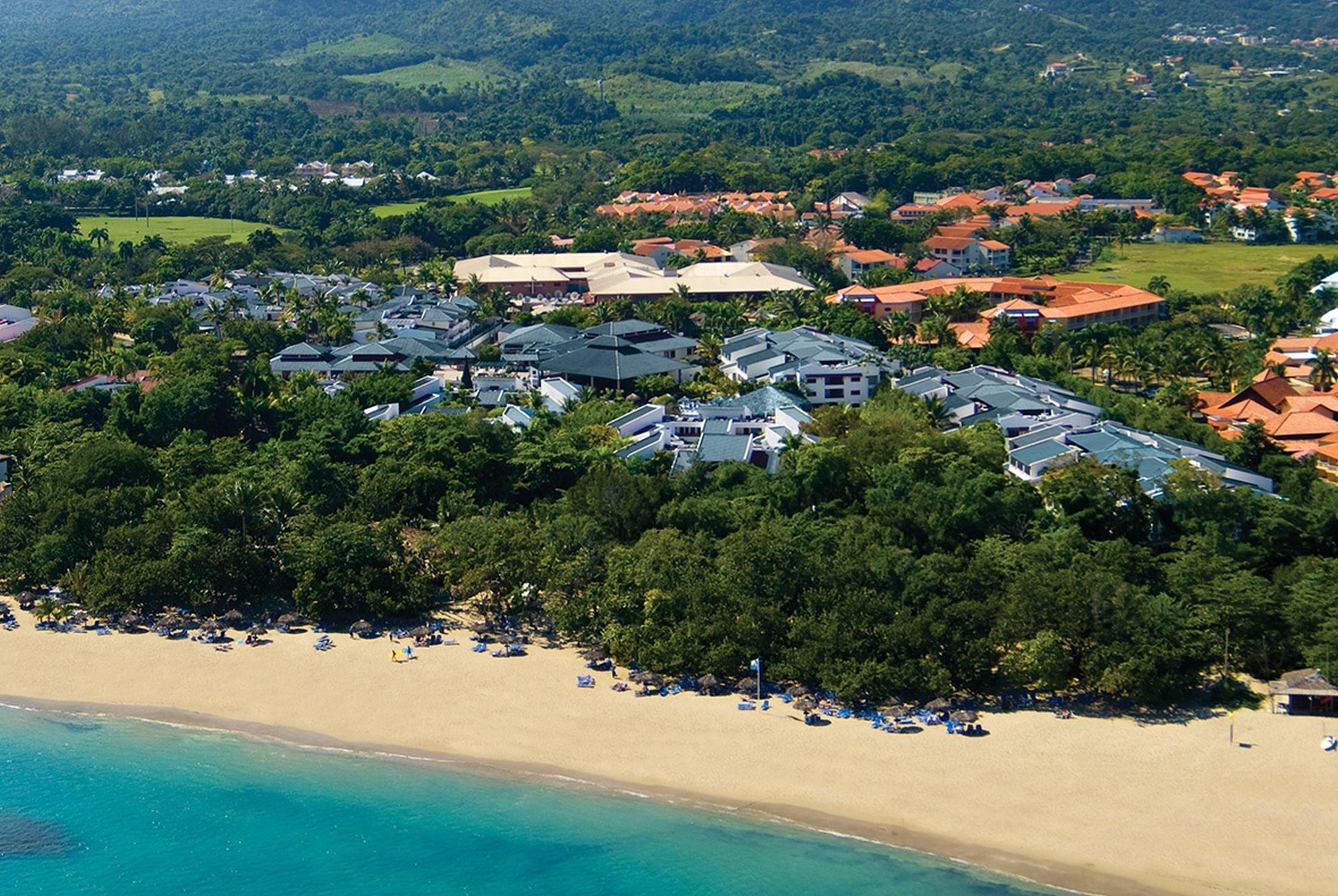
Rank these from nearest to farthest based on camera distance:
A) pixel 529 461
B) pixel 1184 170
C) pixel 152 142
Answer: pixel 529 461 → pixel 1184 170 → pixel 152 142

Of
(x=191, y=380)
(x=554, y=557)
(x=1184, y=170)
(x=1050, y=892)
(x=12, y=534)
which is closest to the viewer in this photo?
(x=1050, y=892)

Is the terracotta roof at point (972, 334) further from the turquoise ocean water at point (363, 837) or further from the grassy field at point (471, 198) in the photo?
the grassy field at point (471, 198)

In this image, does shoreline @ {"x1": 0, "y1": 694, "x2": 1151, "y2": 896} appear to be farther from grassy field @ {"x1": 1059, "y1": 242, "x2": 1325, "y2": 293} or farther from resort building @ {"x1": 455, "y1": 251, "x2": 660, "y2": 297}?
grassy field @ {"x1": 1059, "y1": 242, "x2": 1325, "y2": 293}

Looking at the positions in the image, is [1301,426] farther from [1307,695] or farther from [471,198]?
[471,198]

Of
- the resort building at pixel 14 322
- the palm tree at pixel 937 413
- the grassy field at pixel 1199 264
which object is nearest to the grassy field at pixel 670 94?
the grassy field at pixel 1199 264

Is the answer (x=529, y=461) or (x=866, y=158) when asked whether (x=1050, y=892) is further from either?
(x=866, y=158)

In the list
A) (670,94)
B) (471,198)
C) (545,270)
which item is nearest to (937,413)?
(545,270)

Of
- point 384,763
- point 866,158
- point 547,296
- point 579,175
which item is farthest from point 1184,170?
point 384,763
